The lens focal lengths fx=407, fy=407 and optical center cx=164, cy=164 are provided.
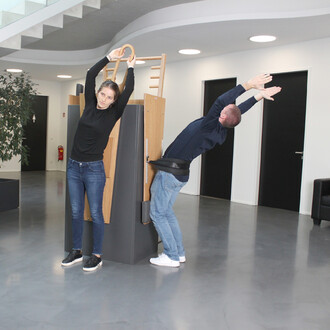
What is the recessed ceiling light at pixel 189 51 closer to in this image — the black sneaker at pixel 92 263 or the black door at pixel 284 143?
the black door at pixel 284 143

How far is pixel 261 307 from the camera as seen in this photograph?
301cm

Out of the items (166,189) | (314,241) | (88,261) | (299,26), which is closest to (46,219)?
(88,261)

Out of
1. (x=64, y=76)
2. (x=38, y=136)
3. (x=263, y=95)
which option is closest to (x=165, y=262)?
(x=263, y=95)

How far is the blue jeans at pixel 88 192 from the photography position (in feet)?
11.7

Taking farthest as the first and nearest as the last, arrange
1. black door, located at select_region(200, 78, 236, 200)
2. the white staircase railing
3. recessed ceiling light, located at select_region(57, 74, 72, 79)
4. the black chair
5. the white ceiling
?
recessed ceiling light, located at select_region(57, 74, 72, 79)
black door, located at select_region(200, 78, 236, 200)
the black chair
the white ceiling
the white staircase railing

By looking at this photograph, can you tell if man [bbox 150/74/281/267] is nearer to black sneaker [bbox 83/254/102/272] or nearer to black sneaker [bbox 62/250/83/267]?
black sneaker [bbox 83/254/102/272]

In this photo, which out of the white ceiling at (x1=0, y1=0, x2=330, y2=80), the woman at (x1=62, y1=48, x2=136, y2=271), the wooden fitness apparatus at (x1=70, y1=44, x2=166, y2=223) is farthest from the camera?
the white ceiling at (x1=0, y1=0, x2=330, y2=80)

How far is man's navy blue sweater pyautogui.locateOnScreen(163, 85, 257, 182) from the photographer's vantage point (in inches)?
131

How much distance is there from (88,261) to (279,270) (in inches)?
70.8

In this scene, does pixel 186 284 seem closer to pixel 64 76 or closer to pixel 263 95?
pixel 263 95

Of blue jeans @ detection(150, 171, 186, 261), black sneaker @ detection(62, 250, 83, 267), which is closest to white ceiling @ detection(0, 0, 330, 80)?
blue jeans @ detection(150, 171, 186, 261)

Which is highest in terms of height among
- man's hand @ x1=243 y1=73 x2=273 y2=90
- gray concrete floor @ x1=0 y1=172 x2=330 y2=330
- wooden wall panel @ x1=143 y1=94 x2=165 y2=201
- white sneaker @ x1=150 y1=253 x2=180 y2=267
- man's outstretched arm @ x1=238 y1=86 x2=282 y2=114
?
man's hand @ x1=243 y1=73 x2=273 y2=90

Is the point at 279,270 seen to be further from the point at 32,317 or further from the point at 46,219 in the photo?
the point at 46,219

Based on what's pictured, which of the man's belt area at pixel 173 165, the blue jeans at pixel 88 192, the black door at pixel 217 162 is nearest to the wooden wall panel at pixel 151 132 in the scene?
the man's belt area at pixel 173 165
